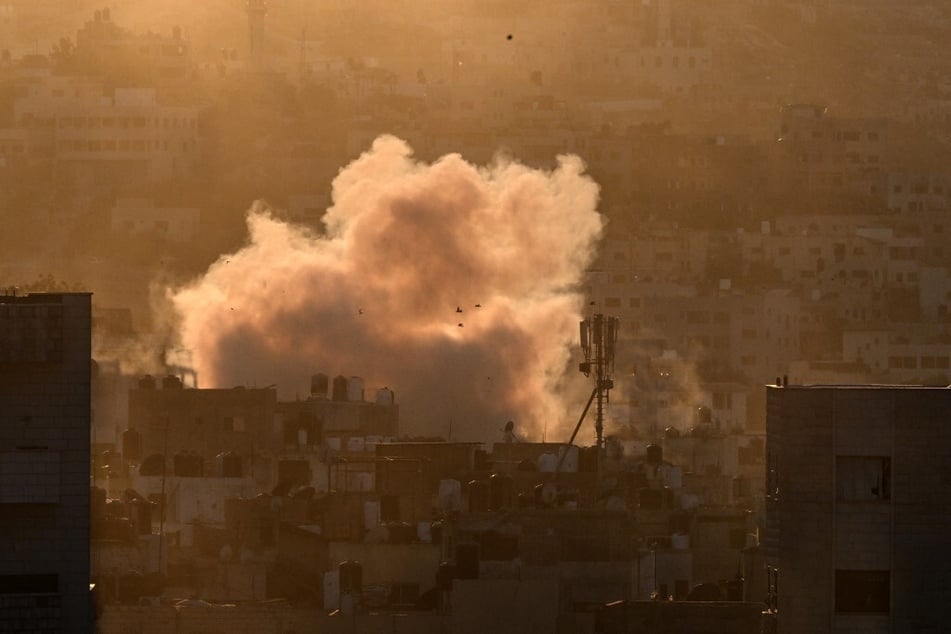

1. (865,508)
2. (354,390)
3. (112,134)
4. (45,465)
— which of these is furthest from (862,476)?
(112,134)

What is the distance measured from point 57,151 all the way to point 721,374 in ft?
101

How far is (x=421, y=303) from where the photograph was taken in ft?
238

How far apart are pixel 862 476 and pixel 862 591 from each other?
36.5 inches

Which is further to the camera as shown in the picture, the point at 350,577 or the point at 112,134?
the point at 112,134

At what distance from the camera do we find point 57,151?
109 metres

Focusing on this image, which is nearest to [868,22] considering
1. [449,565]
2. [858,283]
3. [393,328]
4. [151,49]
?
[151,49]

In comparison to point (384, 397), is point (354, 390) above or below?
above

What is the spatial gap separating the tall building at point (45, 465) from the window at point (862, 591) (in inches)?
239

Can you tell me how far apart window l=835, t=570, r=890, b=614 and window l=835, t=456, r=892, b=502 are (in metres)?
0.62

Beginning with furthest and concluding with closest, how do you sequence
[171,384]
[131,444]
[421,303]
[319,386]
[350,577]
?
[421,303], [319,386], [171,384], [131,444], [350,577]

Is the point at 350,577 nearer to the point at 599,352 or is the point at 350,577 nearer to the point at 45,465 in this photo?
the point at 45,465

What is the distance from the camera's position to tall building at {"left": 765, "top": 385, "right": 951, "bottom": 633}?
104 feet

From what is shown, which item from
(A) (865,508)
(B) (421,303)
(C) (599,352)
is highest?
(B) (421,303)

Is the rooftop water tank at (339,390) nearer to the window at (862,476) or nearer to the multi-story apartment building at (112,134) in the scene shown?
the window at (862,476)
